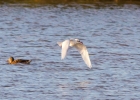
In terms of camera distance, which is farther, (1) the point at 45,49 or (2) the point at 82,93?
(1) the point at 45,49

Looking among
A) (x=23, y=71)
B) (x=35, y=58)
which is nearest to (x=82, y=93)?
(x=23, y=71)

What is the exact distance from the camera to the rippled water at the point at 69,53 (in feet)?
44.1

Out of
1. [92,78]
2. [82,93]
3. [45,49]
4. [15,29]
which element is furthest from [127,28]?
[82,93]

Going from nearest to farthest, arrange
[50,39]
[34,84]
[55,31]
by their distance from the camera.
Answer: [34,84] < [50,39] < [55,31]

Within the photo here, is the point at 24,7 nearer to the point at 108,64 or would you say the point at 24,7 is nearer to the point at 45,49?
the point at 45,49

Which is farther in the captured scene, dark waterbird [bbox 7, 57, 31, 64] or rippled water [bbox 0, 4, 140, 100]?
dark waterbird [bbox 7, 57, 31, 64]

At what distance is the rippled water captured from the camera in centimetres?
1344

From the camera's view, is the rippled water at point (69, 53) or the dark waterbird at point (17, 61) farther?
the dark waterbird at point (17, 61)

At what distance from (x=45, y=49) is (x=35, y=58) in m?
1.50

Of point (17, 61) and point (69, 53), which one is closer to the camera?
point (17, 61)

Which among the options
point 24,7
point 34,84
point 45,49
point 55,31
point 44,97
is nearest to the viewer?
point 44,97

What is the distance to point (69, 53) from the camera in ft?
61.1

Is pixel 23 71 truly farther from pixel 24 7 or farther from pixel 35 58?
pixel 24 7

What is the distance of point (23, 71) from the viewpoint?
1568cm
